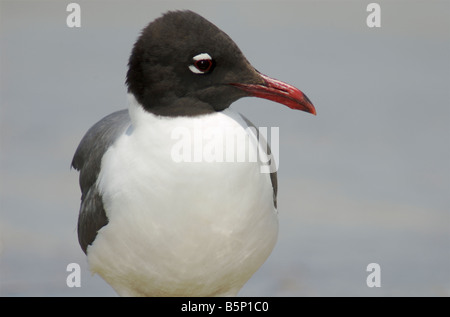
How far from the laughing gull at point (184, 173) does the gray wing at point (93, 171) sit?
0.13m

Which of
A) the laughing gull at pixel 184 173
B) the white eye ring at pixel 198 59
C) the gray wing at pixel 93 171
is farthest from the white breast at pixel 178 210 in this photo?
the white eye ring at pixel 198 59

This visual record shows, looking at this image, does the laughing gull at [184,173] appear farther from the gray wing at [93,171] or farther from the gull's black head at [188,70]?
the gray wing at [93,171]

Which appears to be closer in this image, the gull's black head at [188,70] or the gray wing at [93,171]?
the gull's black head at [188,70]

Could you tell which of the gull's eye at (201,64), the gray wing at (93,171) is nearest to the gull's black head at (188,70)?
the gull's eye at (201,64)

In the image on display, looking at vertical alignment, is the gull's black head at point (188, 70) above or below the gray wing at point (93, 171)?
above

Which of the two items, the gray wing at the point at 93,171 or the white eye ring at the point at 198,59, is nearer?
the white eye ring at the point at 198,59

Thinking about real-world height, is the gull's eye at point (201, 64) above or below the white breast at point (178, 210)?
above

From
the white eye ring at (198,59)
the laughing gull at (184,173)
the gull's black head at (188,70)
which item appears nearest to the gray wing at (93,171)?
the laughing gull at (184,173)

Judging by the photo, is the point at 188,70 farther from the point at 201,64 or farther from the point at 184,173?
the point at 184,173

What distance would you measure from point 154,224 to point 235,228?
0.54 m

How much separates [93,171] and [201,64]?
1293 millimetres

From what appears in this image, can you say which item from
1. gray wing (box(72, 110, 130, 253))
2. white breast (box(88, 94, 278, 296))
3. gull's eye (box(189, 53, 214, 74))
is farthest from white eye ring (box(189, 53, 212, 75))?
gray wing (box(72, 110, 130, 253))

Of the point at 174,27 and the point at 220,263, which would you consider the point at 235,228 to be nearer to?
the point at 220,263

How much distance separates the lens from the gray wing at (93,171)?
684 cm
